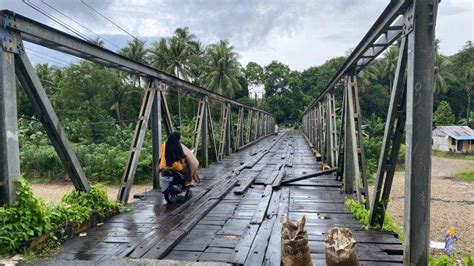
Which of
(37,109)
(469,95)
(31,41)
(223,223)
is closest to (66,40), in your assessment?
(31,41)

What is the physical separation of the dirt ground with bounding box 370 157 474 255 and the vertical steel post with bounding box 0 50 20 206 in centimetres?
1273

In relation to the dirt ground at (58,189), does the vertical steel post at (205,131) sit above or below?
above

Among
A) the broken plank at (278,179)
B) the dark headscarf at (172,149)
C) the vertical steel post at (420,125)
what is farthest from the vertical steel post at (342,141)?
the vertical steel post at (420,125)

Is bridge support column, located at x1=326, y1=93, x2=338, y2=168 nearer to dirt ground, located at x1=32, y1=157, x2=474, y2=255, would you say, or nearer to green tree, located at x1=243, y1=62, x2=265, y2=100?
dirt ground, located at x1=32, y1=157, x2=474, y2=255

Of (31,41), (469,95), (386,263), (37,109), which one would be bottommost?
(386,263)

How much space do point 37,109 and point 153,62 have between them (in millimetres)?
31730

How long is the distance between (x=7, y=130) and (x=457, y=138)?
132 feet

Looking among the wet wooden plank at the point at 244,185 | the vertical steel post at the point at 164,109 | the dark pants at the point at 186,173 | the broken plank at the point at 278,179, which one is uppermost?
the vertical steel post at the point at 164,109

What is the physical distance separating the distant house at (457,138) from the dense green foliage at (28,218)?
39.6 meters

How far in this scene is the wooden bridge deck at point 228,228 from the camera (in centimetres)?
340

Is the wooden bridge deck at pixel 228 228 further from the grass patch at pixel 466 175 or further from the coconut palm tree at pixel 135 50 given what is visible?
the coconut palm tree at pixel 135 50

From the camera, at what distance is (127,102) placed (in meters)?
33.6

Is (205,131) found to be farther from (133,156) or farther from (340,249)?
(340,249)

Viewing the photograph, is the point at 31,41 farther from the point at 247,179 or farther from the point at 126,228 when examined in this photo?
the point at 247,179
